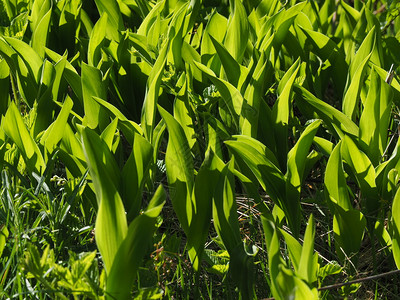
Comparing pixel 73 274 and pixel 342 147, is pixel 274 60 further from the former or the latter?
pixel 73 274

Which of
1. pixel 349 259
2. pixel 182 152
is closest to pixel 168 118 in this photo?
pixel 182 152

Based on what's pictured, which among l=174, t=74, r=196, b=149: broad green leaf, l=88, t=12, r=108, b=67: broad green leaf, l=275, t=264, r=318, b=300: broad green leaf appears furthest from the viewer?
l=88, t=12, r=108, b=67: broad green leaf

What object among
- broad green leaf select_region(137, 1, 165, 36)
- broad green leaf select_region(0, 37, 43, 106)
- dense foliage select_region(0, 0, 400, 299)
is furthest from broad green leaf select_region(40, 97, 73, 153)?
broad green leaf select_region(137, 1, 165, 36)

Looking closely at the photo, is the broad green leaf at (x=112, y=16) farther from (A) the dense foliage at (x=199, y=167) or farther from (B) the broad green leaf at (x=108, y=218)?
(B) the broad green leaf at (x=108, y=218)

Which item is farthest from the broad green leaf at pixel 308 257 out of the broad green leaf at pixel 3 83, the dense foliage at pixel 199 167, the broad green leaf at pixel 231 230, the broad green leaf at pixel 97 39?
the broad green leaf at pixel 3 83

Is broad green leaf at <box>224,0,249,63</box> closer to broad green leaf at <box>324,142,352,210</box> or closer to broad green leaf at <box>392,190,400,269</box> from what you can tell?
broad green leaf at <box>324,142,352,210</box>

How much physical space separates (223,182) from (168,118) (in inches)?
8.8

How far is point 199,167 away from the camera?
1.98 metres

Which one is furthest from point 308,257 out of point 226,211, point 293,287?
point 226,211

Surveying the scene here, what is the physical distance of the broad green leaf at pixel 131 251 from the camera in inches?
50.5

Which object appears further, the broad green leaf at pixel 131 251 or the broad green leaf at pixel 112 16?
the broad green leaf at pixel 112 16

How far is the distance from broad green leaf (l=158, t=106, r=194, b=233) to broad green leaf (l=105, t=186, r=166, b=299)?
32 cm

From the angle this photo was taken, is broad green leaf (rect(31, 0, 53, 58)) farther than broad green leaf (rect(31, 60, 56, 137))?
Yes

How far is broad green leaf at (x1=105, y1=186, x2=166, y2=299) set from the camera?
1282 millimetres
